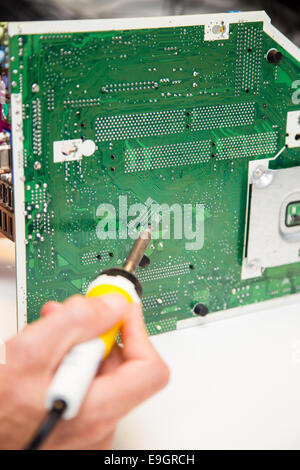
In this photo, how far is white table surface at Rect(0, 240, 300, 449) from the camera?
1.12 metres

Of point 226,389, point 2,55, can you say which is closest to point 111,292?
point 226,389

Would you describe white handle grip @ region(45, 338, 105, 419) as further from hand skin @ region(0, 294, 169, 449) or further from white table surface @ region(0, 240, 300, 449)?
white table surface @ region(0, 240, 300, 449)

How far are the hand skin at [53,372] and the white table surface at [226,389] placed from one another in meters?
0.26

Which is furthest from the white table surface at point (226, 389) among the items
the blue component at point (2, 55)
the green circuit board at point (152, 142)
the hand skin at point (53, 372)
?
the blue component at point (2, 55)

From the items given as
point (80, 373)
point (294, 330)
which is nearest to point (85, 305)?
point (80, 373)

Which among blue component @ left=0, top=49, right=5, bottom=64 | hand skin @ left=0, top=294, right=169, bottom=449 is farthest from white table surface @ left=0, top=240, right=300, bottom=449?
blue component @ left=0, top=49, right=5, bottom=64

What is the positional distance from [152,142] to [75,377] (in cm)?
66

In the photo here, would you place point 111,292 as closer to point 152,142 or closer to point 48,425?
point 48,425

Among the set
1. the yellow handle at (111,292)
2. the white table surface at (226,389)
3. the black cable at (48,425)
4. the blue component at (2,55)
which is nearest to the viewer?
the black cable at (48,425)

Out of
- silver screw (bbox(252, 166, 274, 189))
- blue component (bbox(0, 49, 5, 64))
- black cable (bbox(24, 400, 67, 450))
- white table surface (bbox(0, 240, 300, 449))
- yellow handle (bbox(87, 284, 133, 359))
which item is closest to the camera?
black cable (bbox(24, 400, 67, 450))

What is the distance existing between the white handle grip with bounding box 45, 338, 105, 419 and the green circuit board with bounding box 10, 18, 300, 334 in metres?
0.46

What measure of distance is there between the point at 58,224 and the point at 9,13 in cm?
152

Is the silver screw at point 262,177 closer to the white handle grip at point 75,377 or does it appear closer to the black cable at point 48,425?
the white handle grip at point 75,377

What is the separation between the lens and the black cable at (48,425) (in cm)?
77
